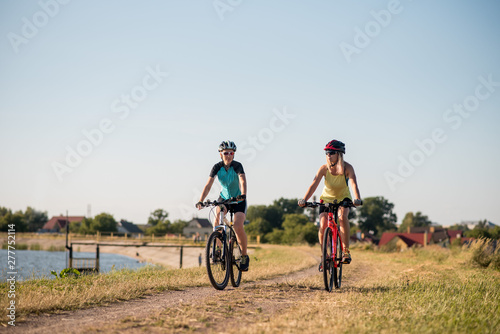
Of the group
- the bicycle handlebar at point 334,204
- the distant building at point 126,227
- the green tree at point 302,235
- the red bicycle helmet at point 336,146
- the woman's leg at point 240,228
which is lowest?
the distant building at point 126,227

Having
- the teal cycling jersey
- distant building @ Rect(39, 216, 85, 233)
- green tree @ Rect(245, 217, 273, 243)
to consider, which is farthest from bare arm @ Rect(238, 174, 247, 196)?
distant building @ Rect(39, 216, 85, 233)

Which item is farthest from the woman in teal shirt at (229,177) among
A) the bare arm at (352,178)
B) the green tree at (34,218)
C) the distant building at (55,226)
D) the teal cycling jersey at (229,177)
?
the green tree at (34,218)

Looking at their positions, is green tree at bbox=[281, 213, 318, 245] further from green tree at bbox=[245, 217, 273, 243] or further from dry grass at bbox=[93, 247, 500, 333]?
dry grass at bbox=[93, 247, 500, 333]

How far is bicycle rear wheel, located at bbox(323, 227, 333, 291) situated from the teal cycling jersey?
5.26ft

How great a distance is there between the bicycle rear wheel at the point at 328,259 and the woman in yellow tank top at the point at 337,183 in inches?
8.3

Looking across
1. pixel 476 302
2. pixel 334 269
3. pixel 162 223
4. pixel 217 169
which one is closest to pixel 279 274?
pixel 334 269

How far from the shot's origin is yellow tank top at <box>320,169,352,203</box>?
690 centimetres

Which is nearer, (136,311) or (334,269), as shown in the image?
(136,311)

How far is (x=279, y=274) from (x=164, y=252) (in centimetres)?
5958

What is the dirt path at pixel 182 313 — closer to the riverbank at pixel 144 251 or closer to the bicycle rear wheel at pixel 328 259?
the bicycle rear wheel at pixel 328 259

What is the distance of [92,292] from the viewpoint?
6.00m

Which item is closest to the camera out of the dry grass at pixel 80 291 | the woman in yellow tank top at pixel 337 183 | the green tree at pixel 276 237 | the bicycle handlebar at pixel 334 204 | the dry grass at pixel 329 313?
the dry grass at pixel 329 313

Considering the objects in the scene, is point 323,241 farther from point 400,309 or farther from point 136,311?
point 136,311

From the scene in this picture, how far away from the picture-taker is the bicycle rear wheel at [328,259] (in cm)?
645
